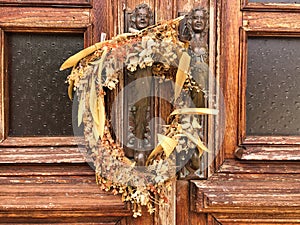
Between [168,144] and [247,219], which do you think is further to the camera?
[247,219]

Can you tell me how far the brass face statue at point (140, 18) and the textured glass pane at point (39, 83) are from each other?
134 millimetres

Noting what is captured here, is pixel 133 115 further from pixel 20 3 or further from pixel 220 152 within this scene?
pixel 20 3

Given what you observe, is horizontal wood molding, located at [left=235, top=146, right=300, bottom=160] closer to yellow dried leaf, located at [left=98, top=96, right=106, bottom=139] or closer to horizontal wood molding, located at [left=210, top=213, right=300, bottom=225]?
horizontal wood molding, located at [left=210, top=213, right=300, bottom=225]

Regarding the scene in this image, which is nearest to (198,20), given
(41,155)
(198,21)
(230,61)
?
(198,21)

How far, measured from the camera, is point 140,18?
34.1 inches

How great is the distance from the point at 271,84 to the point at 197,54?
20 cm

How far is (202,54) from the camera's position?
888 mm

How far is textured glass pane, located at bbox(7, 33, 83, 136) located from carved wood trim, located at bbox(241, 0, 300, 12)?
383 millimetres

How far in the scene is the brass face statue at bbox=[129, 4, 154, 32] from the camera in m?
0.87

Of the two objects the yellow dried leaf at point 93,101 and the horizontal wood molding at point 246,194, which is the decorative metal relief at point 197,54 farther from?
the yellow dried leaf at point 93,101

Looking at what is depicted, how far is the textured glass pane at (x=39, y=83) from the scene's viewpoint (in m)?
0.92

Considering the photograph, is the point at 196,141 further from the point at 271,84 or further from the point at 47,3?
the point at 47,3

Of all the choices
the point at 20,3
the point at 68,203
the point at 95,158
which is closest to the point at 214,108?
the point at 95,158

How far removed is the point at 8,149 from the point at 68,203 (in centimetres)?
18
